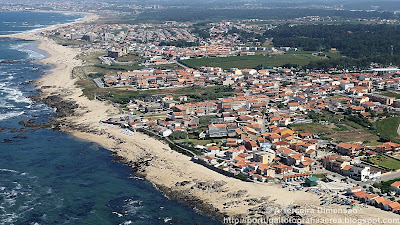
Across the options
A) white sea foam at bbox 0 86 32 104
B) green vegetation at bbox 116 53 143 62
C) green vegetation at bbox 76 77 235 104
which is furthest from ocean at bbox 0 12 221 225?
green vegetation at bbox 116 53 143 62

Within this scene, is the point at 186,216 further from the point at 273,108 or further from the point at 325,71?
the point at 325,71

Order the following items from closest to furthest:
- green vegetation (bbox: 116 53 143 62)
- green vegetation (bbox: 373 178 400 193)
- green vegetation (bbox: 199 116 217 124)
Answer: green vegetation (bbox: 373 178 400 193) < green vegetation (bbox: 199 116 217 124) < green vegetation (bbox: 116 53 143 62)

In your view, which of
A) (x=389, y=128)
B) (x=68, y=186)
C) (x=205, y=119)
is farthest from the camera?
(x=205, y=119)

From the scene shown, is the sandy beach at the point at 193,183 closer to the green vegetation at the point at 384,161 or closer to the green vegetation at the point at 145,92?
the green vegetation at the point at 145,92

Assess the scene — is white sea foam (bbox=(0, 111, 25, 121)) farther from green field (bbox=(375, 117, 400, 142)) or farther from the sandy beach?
green field (bbox=(375, 117, 400, 142))

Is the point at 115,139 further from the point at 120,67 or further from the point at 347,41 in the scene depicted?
the point at 347,41

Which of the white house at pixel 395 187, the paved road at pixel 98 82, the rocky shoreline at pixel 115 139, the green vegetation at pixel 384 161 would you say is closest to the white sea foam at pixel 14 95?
the rocky shoreline at pixel 115 139

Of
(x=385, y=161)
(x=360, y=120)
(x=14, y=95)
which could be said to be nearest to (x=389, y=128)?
(x=360, y=120)
